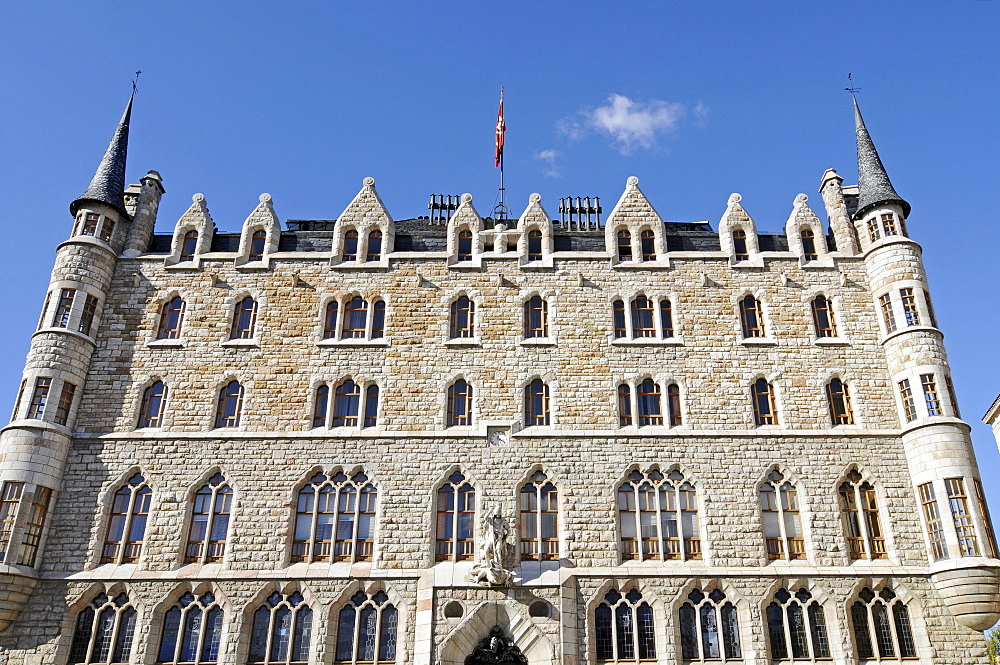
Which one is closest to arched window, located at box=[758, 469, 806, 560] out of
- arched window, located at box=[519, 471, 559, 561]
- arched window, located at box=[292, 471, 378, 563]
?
arched window, located at box=[519, 471, 559, 561]

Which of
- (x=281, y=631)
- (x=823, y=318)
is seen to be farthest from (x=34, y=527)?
(x=823, y=318)

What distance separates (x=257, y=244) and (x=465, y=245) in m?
6.95

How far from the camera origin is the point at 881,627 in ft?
70.9

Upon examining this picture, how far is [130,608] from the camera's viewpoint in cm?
2181

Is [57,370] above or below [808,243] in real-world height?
below

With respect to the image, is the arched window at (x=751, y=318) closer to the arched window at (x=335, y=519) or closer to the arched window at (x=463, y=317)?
the arched window at (x=463, y=317)

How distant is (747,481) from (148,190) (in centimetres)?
2163

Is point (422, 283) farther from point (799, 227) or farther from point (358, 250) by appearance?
point (799, 227)

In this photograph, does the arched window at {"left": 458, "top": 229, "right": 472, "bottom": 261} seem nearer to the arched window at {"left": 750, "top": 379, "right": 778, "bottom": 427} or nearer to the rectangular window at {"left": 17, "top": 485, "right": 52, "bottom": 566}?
the arched window at {"left": 750, "top": 379, "right": 778, "bottom": 427}

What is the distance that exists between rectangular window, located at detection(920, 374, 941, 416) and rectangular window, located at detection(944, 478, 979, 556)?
2.06m

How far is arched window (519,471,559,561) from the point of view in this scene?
22453mm

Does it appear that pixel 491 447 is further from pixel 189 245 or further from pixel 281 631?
pixel 189 245

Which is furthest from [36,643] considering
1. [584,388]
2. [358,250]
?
[584,388]

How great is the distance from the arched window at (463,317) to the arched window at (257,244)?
22.1 ft
